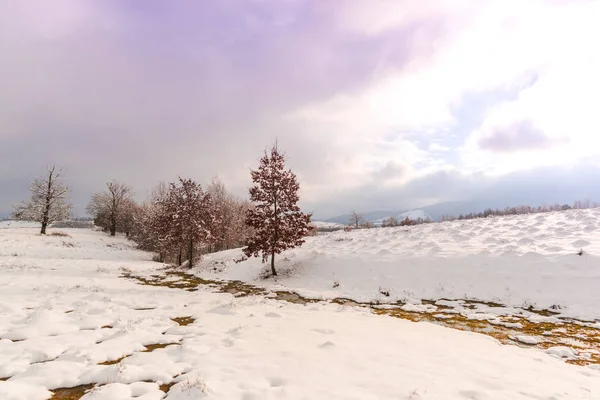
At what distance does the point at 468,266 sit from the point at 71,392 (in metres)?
14.9

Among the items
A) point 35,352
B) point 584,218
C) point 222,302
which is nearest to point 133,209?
point 222,302

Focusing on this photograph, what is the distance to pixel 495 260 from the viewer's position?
45.5 feet

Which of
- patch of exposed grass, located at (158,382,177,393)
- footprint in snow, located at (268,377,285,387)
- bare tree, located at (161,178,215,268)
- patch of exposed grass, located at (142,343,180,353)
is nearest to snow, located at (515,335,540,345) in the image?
footprint in snow, located at (268,377,285,387)

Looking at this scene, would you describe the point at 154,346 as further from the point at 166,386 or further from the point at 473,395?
the point at 473,395

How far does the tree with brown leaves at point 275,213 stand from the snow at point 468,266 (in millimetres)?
2001

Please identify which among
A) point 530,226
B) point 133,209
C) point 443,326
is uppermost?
point 133,209

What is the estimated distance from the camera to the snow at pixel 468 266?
11367mm

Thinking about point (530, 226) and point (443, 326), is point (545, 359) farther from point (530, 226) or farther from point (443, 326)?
point (530, 226)

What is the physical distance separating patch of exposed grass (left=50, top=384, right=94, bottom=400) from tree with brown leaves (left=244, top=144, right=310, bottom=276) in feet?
47.3

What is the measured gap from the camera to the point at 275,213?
19.6 metres

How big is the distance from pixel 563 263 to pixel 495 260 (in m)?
2.38

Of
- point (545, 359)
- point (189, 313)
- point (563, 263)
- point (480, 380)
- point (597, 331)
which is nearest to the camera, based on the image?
point (480, 380)

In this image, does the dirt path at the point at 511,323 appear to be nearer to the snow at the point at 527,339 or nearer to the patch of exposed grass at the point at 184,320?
the snow at the point at 527,339

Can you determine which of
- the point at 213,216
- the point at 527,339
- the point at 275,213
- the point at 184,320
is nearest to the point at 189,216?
the point at 213,216
